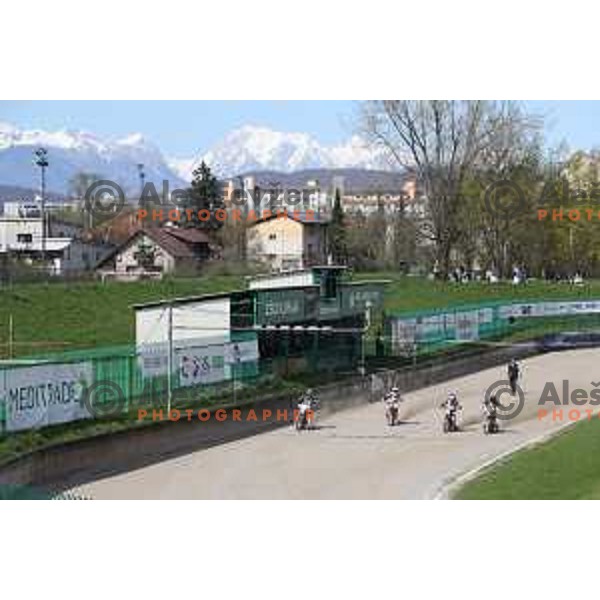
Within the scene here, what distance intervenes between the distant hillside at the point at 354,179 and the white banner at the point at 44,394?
52.3m

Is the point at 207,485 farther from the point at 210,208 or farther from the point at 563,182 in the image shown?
the point at 210,208

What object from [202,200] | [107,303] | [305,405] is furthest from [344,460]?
Result: [202,200]

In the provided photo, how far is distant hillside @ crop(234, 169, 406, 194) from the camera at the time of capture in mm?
75044

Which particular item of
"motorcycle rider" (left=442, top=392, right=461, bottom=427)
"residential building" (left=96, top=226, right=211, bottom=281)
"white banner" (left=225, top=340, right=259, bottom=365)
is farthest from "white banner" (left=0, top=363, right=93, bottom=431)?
"residential building" (left=96, top=226, right=211, bottom=281)

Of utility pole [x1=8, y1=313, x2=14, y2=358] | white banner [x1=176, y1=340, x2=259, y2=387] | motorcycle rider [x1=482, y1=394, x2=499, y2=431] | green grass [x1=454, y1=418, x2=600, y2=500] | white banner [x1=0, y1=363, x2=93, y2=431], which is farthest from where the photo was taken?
utility pole [x1=8, y1=313, x2=14, y2=358]

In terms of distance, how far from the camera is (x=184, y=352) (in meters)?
26.9

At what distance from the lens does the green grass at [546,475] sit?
700 inches

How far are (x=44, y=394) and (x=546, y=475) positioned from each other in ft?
31.3

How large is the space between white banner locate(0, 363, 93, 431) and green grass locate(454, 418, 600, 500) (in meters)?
8.19

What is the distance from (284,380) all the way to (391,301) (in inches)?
1084

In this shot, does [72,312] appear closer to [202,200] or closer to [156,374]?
[156,374]

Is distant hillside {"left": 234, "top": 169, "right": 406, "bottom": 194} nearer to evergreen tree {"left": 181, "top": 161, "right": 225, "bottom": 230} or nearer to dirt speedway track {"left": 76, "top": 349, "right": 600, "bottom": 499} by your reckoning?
evergreen tree {"left": 181, "top": 161, "right": 225, "bottom": 230}

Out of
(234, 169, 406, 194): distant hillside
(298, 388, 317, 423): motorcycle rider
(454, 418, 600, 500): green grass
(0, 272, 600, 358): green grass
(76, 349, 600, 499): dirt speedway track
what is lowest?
(76, 349, 600, 499): dirt speedway track

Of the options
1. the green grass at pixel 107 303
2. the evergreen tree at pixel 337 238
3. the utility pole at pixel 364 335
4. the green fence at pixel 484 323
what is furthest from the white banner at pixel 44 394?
the evergreen tree at pixel 337 238
